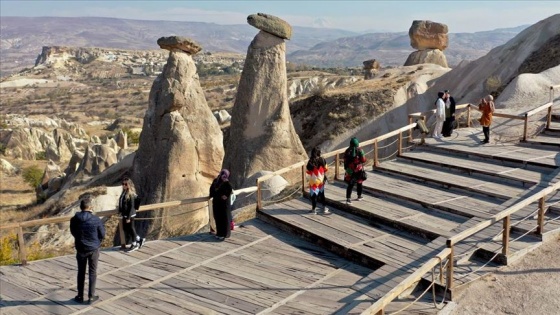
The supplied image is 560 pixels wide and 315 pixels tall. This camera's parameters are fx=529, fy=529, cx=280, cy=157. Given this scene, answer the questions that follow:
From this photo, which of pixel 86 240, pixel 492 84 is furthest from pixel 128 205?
pixel 492 84

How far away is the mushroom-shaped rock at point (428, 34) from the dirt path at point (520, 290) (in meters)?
31.3

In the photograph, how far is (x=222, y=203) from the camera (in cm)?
887

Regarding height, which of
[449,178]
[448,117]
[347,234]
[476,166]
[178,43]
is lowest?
[347,234]

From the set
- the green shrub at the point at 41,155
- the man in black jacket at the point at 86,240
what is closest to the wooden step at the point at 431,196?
the man in black jacket at the point at 86,240

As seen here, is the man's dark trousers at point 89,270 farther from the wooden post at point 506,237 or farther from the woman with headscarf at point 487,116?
the woman with headscarf at point 487,116

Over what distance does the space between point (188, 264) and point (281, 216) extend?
2.07 metres

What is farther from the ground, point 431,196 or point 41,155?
point 431,196

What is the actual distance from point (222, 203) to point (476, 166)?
18.7 feet

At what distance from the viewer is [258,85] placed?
677 inches

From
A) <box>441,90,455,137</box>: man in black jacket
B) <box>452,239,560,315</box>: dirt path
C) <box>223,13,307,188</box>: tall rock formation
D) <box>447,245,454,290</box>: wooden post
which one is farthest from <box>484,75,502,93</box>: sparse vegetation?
<box>447,245,454,290</box>: wooden post

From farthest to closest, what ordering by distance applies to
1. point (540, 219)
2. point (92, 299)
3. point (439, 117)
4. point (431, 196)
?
point (439, 117) < point (431, 196) < point (540, 219) < point (92, 299)

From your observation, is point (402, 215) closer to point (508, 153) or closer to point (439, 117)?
point (508, 153)

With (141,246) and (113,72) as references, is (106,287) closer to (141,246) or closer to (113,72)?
(141,246)

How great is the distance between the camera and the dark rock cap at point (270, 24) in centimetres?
1664
